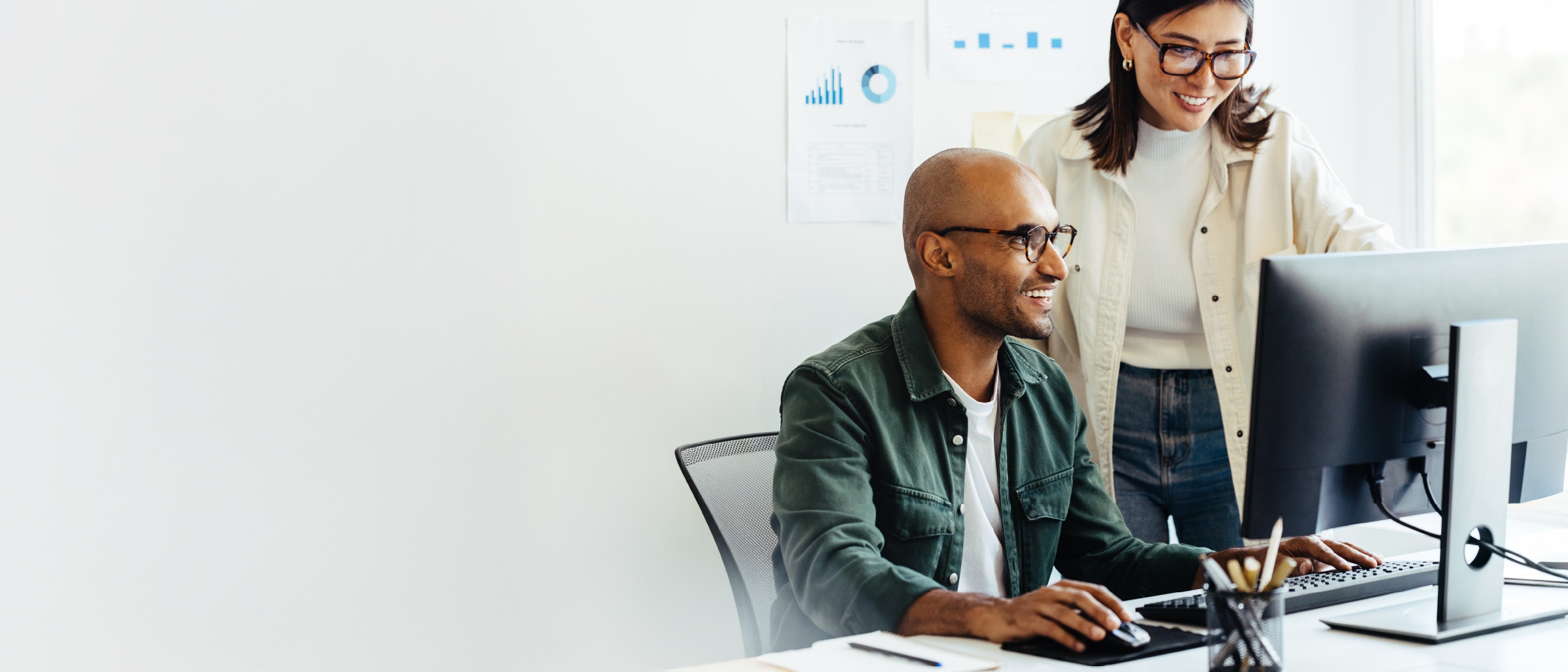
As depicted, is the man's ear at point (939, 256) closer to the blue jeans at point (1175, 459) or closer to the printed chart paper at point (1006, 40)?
the blue jeans at point (1175, 459)

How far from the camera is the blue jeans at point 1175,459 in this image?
6.64 feet

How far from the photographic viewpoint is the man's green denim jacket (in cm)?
140

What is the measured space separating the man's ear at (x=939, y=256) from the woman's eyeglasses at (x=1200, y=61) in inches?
22.7

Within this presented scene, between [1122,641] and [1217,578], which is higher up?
[1217,578]

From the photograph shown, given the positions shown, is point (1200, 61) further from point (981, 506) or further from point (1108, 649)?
point (1108, 649)

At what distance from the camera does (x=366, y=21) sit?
2.09m

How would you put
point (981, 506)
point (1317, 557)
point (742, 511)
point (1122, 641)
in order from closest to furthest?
point (1122, 641) → point (1317, 557) → point (981, 506) → point (742, 511)

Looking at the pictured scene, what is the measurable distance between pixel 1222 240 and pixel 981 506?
795 millimetres

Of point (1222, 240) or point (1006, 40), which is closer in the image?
point (1222, 240)

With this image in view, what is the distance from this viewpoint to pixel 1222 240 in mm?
2061

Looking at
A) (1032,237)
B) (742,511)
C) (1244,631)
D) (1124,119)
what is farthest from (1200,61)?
(1244,631)

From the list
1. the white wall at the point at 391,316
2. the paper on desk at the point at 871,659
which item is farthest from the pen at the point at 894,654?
the white wall at the point at 391,316

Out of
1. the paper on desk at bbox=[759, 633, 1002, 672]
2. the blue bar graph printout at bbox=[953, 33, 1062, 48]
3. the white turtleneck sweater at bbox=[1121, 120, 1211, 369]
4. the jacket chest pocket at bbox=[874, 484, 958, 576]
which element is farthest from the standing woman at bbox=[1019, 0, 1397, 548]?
the paper on desk at bbox=[759, 633, 1002, 672]

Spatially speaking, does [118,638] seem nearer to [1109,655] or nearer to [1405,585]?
[1109,655]
